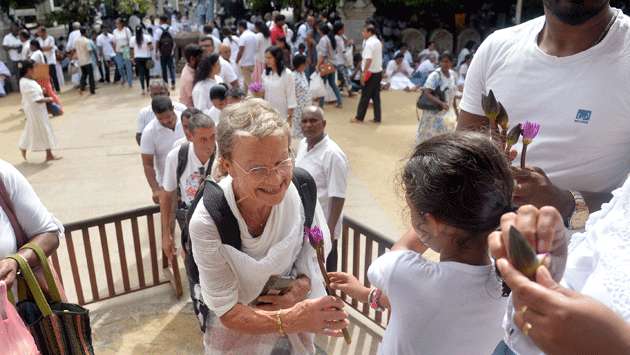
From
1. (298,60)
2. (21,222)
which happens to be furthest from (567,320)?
(298,60)

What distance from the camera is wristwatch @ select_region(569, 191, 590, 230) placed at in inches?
59.5

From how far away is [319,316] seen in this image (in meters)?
1.72

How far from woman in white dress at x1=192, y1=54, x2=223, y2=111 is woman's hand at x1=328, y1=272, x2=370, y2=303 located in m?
4.09

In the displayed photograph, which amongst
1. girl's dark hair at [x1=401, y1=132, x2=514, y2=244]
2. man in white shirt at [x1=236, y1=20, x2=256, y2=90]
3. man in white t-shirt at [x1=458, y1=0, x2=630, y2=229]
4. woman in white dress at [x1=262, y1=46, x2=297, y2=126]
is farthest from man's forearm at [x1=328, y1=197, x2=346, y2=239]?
man in white shirt at [x1=236, y1=20, x2=256, y2=90]

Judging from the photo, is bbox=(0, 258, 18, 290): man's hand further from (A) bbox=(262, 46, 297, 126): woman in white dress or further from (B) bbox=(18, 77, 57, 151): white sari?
(B) bbox=(18, 77, 57, 151): white sari

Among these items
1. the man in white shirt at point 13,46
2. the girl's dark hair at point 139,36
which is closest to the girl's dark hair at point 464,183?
the girl's dark hair at point 139,36

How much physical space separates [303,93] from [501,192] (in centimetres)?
603

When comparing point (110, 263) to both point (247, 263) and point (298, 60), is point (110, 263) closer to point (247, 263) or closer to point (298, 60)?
point (247, 263)

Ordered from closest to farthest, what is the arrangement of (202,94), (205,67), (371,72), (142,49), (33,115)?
(202,94) → (205,67) → (33,115) → (371,72) → (142,49)

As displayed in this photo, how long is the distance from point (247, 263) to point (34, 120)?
22.8 ft

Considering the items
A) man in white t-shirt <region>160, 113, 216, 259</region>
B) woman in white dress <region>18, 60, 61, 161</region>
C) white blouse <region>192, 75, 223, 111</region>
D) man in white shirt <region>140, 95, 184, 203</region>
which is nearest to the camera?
man in white t-shirt <region>160, 113, 216, 259</region>

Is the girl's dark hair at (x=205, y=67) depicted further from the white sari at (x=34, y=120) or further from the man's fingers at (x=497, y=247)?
the man's fingers at (x=497, y=247)

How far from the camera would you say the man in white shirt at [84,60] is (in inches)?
465

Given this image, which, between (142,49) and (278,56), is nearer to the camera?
(278,56)
